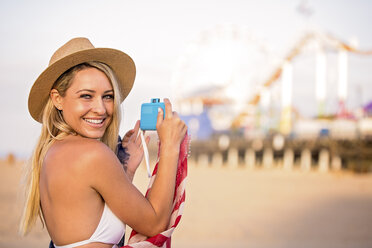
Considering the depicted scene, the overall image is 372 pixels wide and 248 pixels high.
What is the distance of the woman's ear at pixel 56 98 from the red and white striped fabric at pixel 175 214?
0.42 meters

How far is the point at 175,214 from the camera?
63.8 inches

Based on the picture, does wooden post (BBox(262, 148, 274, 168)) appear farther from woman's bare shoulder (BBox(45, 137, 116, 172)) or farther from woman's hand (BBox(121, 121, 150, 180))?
woman's bare shoulder (BBox(45, 137, 116, 172))

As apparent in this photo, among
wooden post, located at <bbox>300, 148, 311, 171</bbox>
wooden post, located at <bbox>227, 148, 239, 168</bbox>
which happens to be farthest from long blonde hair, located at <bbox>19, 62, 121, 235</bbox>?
wooden post, located at <bbox>227, 148, 239, 168</bbox>

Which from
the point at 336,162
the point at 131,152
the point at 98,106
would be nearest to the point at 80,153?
the point at 98,106

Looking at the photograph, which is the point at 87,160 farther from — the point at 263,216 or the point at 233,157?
the point at 233,157

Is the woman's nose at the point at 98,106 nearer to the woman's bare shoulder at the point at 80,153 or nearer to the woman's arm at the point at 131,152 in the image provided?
the woman's bare shoulder at the point at 80,153

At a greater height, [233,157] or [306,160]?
[306,160]

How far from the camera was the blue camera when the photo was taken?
1.64 metres

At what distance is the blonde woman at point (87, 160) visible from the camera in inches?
60.6

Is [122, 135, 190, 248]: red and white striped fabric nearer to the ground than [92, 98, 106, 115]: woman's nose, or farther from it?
nearer to the ground

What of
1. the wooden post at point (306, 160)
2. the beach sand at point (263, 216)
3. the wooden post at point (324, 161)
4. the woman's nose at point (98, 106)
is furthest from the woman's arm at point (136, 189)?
the wooden post at point (306, 160)

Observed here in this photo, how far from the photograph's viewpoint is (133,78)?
1.92 m

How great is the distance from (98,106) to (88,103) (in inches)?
1.4

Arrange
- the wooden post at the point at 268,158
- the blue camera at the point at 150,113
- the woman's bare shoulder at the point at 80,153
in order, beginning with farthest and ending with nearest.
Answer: the wooden post at the point at 268,158 < the blue camera at the point at 150,113 < the woman's bare shoulder at the point at 80,153
